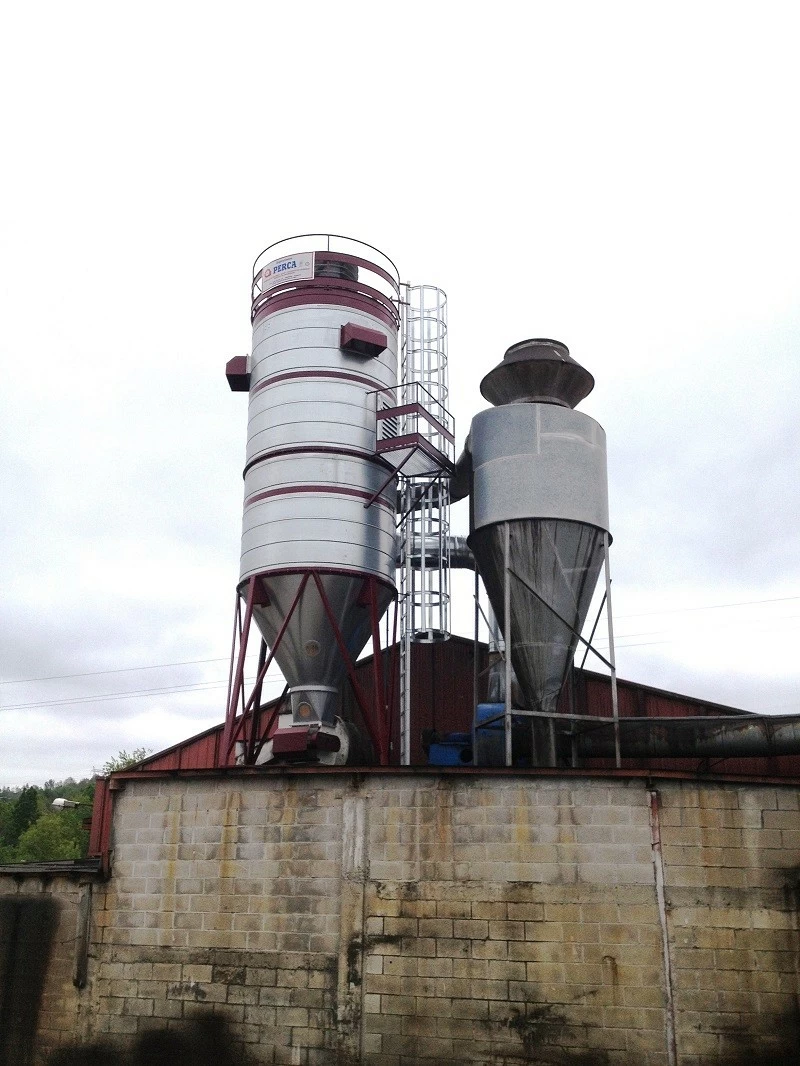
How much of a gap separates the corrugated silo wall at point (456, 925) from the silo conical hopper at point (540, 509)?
4102mm

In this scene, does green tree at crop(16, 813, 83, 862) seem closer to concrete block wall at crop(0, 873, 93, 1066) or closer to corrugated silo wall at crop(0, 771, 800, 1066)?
concrete block wall at crop(0, 873, 93, 1066)

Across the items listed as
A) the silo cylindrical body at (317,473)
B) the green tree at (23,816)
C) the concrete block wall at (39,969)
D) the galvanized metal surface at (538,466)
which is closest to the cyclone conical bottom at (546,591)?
the galvanized metal surface at (538,466)

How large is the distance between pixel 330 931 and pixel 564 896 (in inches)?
140

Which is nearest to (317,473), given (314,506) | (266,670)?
(314,506)

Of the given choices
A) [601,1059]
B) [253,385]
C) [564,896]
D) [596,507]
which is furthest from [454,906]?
[253,385]

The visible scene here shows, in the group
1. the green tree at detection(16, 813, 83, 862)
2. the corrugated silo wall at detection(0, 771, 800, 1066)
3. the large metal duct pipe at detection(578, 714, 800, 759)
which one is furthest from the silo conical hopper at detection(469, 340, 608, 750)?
the green tree at detection(16, 813, 83, 862)

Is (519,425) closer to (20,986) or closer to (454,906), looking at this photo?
(454,906)

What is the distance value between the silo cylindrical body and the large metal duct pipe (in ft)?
16.9

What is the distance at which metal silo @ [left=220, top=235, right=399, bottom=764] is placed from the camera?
18891 millimetres

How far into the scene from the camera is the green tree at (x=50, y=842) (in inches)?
2608

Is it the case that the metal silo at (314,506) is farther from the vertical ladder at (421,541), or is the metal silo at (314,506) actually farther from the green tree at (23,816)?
the green tree at (23,816)

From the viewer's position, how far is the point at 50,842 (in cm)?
6719

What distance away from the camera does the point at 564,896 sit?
46.8ft

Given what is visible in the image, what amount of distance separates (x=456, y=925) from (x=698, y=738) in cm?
622
